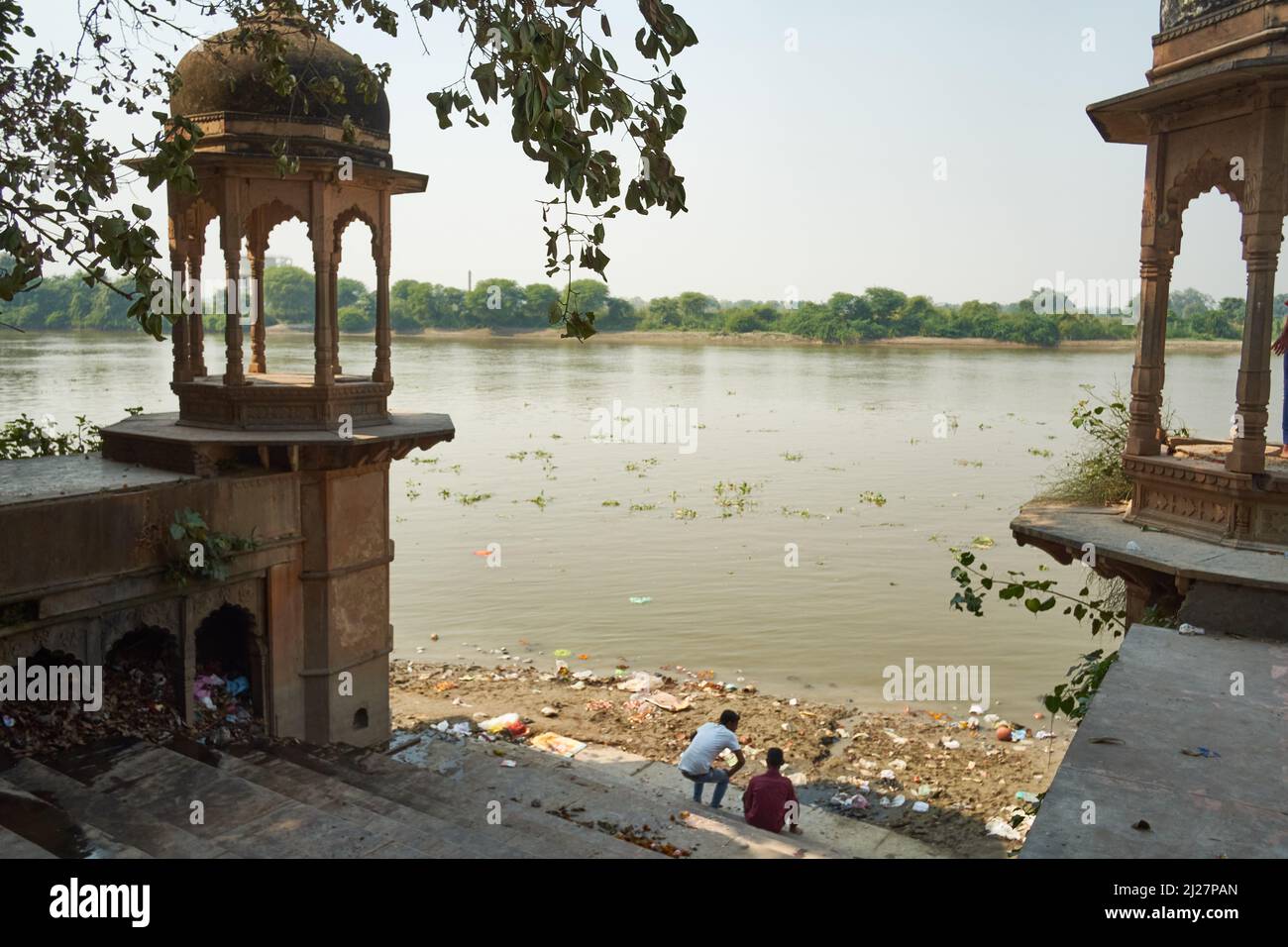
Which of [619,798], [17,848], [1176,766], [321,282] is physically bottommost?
[619,798]

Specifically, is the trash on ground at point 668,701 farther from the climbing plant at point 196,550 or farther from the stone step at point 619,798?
the climbing plant at point 196,550

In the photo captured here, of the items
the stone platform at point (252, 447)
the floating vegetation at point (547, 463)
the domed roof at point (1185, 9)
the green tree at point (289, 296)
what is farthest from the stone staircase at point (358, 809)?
the green tree at point (289, 296)

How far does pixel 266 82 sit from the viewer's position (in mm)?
7719

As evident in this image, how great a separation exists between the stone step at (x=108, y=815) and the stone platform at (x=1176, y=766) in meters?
3.51

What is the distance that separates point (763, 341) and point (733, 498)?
216ft

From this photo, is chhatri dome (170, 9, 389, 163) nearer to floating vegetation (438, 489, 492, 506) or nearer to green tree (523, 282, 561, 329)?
floating vegetation (438, 489, 492, 506)

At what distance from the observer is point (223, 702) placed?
7207 mm

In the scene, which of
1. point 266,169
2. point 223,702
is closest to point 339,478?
point 223,702

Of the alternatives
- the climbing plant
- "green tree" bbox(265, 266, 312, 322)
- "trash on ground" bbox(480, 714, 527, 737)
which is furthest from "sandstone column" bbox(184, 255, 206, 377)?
"green tree" bbox(265, 266, 312, 322)

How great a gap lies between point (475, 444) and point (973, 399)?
21.1m

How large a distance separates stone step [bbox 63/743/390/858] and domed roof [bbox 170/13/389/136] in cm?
452

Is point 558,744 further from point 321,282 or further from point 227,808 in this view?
point 321,282

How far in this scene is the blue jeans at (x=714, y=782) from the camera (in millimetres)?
7395

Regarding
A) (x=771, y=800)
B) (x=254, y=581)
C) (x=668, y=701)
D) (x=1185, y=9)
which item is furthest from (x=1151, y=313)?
(x=254, y=581)
